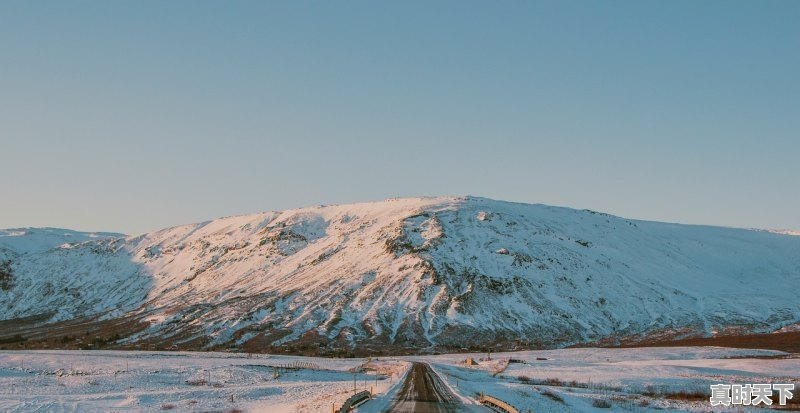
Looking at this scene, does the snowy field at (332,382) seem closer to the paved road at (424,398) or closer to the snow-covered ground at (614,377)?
the snow-covered ground at (614,377)

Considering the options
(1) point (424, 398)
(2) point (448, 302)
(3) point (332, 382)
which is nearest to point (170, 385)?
(3) point (332, 382)

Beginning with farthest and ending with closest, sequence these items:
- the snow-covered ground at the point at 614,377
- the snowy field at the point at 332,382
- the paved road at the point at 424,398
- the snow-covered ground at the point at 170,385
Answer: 1. the snow-covered ground at the point at 614,377
2. the snowy field at the point at 332,382
3. the snow-covered ground at the point at 170,385
4. the paved road at the point at 424,398

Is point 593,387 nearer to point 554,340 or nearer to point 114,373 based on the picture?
point 114,373

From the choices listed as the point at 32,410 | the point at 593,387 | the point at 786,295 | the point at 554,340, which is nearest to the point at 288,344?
the point at 554,340

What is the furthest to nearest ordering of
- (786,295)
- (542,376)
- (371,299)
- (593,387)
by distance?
(786,295), (371,299), (542,376), (593,387)

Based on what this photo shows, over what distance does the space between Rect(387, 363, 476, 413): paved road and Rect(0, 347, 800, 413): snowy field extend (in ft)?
4.04

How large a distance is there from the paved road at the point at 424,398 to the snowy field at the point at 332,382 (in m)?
1.23

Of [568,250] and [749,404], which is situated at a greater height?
[568,250]

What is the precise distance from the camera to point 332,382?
63500mm

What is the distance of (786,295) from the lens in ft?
598

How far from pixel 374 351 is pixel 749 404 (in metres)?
81.5

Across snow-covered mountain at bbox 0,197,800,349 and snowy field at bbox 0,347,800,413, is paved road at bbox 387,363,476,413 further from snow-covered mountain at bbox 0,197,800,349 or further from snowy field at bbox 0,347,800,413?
snow-covered mountain at bbox 0,197,800,349

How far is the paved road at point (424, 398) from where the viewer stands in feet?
136

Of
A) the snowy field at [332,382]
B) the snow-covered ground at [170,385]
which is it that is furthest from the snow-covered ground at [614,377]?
the snow-covered ground at [170,385]
